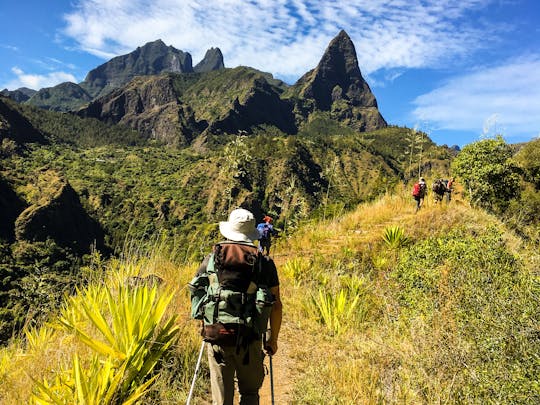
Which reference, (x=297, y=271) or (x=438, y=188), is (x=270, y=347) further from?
(x=438, y=188)

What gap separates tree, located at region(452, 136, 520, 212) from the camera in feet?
49.9

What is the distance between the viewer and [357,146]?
13388cm

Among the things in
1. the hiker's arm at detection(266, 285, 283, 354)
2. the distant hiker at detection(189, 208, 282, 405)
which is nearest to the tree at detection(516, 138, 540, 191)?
the hiker's arm at detection(266, 285, 283, 354)

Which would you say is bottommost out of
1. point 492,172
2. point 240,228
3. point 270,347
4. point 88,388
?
point 88,388

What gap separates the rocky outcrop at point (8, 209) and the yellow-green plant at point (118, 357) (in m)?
78.8

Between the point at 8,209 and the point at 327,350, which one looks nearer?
the point at 327,350

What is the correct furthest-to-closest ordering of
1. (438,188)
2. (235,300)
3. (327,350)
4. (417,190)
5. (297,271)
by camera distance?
1. (438,188)
2. (417,190)
3. (297,271)
4. (327,350)
5. (235,300)

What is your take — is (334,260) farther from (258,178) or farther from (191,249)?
(258,178)

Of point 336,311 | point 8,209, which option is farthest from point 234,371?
point 8,209

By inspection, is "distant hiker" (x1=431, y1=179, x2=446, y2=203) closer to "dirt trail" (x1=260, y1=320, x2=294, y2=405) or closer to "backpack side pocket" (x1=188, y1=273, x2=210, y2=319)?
"dirt trail" (x1=260, y1=320, x2=294, y2=405)

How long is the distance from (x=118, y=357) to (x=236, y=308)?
4.57 feet

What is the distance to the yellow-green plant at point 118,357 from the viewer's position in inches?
105

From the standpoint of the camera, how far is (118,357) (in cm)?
311

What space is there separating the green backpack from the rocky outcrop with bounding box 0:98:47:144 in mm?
131754
